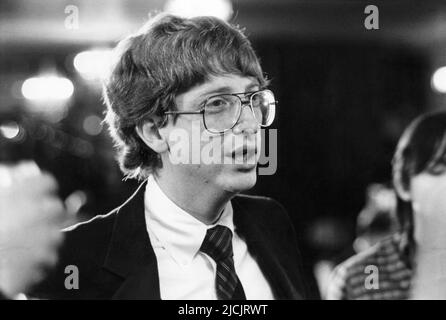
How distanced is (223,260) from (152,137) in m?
0.55

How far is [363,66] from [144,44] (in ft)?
2.90

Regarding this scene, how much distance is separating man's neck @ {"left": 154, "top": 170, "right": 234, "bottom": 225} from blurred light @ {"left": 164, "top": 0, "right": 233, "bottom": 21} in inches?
25.0

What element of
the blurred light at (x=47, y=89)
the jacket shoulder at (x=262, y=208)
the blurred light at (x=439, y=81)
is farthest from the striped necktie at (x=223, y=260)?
the blurred light at (x=439, y=81)

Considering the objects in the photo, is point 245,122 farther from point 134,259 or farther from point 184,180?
point 134,259

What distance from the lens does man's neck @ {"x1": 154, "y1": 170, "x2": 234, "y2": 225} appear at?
7.31ft

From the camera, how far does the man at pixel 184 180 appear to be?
2.16 metres

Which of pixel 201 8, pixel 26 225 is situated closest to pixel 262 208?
pixel 201 8

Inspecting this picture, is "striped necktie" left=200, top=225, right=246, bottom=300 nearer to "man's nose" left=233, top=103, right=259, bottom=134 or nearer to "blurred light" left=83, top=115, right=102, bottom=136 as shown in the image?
"man's nose" left=233, top=103, right=259, bottom=134

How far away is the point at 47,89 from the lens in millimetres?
2361

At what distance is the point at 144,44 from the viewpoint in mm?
2184

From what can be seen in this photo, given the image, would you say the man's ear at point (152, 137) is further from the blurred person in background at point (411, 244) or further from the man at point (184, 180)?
the blurred person in background at point (411, 244)

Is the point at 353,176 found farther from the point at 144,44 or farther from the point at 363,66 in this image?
the point at 144,44

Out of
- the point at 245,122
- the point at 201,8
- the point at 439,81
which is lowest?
the point at 245,122
